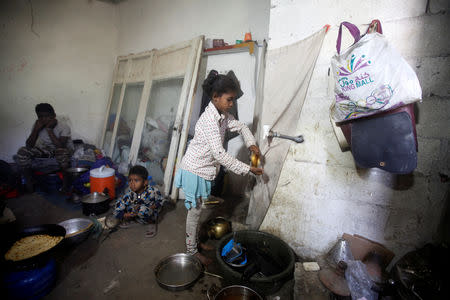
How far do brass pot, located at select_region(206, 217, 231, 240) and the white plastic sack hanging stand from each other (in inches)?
73.1

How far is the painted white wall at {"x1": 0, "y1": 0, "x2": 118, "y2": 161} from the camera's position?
420 cm

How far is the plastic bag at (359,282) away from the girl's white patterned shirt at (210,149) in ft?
3.73

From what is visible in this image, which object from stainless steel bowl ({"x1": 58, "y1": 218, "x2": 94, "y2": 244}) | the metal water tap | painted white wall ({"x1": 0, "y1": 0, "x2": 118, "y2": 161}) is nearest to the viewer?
the metal water tap

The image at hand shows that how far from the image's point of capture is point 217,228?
2467 mm

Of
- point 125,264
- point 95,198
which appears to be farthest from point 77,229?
point 125,264

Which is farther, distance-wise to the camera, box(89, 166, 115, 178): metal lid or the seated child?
box(89, 166, 115, 178): metal lid

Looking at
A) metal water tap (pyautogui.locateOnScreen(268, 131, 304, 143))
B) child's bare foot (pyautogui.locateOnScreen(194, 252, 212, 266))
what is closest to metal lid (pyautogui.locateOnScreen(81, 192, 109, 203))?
child's bare foot (pyautogui.locateOnScreen(194, 252, 212, 266))

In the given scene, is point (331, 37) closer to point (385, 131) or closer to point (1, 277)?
point (385, 131)

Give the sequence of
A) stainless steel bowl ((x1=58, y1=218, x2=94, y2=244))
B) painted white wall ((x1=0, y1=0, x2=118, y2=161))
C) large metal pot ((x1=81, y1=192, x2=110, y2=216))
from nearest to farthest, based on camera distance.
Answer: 1. stainless steel bowl ((x1=58, y1=218, x2=94, y2=244))
2. large metal pot ((x1=81, y1=192, x2=110, y2=216))
3. painted white wall ((x1=0, y1=0, x2=118, y2=161))

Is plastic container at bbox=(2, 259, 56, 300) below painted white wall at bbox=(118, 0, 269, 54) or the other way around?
below

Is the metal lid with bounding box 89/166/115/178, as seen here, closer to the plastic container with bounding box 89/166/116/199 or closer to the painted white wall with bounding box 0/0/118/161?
the plastic container with bounding box 89/166/116/199

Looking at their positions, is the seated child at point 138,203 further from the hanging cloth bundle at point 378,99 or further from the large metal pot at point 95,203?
the hanging cloth bundle at point 378,99

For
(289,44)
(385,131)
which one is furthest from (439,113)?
(289,44)

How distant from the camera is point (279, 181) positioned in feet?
6.73
